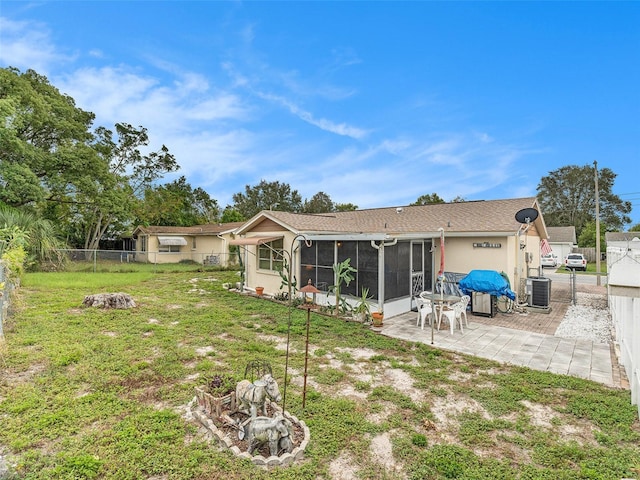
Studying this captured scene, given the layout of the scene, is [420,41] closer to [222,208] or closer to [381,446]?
[381,446]

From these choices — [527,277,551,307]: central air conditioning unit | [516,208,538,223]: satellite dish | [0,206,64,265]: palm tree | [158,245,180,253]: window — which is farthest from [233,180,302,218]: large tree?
[527,277,551,307]: central air conditioning unit

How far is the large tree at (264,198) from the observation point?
51219mm

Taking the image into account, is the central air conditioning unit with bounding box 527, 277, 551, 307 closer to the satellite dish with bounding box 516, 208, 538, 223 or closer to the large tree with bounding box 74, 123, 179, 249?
the satellite dish with bounding box 516, 208, 538, 223

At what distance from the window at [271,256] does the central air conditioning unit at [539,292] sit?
8701 millimetres

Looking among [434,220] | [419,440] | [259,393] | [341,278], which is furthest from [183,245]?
[419,440]

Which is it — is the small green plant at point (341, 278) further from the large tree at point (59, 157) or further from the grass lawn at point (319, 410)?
the large tree at point (59, 157)

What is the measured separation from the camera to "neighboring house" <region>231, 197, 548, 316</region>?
9.48m

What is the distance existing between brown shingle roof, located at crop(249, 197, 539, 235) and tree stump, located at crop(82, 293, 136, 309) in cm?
540

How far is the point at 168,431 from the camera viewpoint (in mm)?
3639

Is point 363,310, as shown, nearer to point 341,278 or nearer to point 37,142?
point 341,278

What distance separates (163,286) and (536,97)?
1937 cm

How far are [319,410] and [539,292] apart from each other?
949 cm

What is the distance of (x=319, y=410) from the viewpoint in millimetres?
4156

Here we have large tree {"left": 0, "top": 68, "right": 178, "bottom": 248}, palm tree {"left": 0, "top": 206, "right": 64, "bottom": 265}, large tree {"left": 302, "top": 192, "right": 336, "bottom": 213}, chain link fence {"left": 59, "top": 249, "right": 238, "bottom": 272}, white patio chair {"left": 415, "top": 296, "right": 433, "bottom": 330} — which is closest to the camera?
white patio chair {"left": 415, "top": 296, "right": 433, "bottom": 330}
